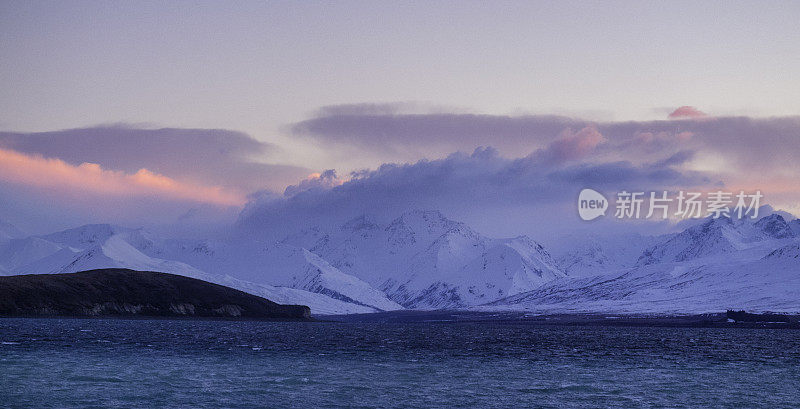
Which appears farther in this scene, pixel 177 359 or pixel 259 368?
pixel 177 359

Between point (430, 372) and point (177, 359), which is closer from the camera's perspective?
point (430, 372)

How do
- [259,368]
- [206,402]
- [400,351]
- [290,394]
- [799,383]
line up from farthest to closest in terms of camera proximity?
[400,351], [259,368], [799,383], [290,394], [206,402]

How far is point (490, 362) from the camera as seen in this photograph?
346 feet

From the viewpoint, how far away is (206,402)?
65.0m

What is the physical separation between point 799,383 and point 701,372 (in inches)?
483

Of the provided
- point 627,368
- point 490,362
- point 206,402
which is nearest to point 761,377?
point 627,368

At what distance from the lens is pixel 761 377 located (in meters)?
90.9

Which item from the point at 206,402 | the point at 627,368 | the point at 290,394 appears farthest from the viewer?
the point at 627,368

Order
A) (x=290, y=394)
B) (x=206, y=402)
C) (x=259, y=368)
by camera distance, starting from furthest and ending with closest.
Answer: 1. (x=259, y=368)
2. (x=290, y=394)
3. (x=206, y=402)

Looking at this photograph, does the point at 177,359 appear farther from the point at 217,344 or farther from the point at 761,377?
the point at 761,377

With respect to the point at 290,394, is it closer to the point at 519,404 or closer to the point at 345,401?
the point at 345,401

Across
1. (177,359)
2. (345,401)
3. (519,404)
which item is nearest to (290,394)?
(345,401)

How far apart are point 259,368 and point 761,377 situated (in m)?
55.2

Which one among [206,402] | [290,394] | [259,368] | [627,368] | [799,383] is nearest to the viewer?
[206,402]
